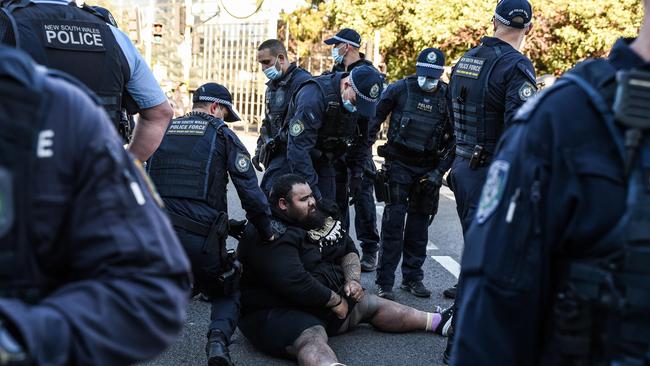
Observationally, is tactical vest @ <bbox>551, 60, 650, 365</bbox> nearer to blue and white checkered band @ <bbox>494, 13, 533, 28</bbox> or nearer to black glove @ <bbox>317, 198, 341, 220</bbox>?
blue and white checkered band @ <bbox>494, 13, 533, 28</bbox>

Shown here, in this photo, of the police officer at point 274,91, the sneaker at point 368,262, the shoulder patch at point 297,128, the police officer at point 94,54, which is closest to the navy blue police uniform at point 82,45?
the police officer at point 94,54

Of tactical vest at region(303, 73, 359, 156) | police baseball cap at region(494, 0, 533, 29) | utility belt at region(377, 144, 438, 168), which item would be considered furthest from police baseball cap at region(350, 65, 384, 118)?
police baseball cap at region(494, 0, 533, 29)

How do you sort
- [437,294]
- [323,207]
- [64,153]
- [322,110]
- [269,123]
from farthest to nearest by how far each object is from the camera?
[269,123], [437,294], [322,110], [323,207], [64,153]

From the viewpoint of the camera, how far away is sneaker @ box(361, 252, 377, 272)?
6969mm

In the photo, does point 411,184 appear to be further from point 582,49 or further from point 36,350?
point 582,49

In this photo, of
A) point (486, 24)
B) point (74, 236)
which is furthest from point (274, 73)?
point (486, 24)

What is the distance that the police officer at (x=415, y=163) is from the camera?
20.1ft

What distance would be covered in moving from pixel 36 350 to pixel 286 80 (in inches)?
232

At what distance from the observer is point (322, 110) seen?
5844mm

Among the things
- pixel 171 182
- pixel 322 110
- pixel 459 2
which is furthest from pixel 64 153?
pixel 459 2

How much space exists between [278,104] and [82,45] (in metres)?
3.68

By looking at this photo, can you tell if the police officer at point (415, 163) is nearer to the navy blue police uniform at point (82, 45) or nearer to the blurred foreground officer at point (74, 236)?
the navy blue police uniform at point (82, 45)

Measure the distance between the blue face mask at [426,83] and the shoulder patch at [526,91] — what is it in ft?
5.80

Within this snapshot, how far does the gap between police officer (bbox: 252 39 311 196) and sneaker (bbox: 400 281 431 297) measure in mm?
1322
